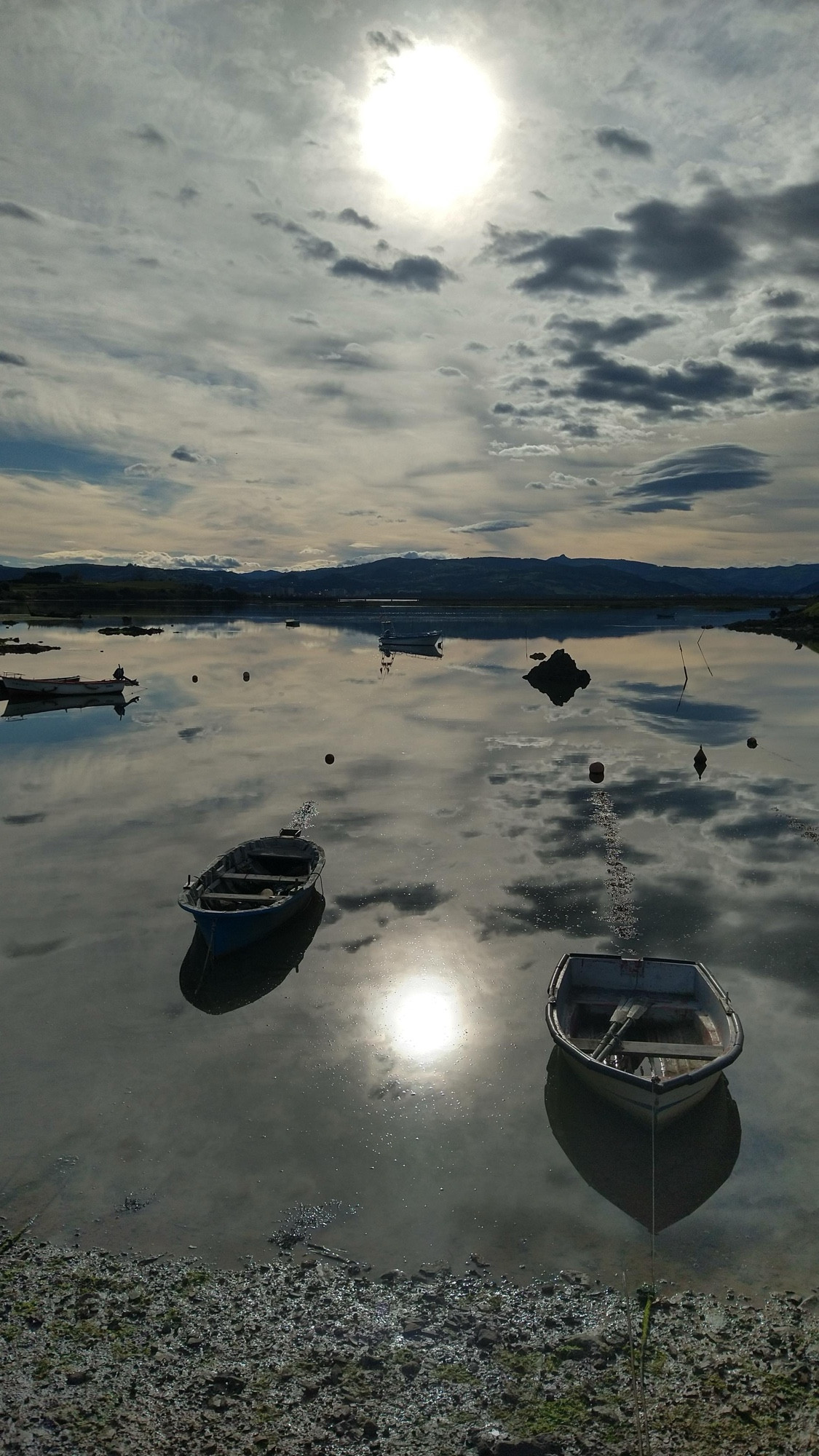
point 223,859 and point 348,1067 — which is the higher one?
point 223,859

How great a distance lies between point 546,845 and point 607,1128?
48.8 ft

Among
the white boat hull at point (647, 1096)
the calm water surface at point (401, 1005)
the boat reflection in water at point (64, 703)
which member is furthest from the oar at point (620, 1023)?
the boat reflection in water at point (64, 703)

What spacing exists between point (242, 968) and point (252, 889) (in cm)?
334

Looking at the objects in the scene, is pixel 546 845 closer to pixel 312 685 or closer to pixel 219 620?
pixel 312 685

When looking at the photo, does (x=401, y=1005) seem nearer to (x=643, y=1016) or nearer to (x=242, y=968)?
(x=242, y=968)

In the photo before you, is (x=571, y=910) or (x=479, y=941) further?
(x=571, y=910)

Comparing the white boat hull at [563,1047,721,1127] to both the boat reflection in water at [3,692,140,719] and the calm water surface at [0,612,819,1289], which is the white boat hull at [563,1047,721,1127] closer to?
the calm water surface at [0,612,819,1289]

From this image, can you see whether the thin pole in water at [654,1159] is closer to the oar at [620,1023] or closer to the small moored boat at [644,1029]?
the small moored boat at [644,1029]

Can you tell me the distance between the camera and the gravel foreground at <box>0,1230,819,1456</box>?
886cm

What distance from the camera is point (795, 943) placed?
21156mm

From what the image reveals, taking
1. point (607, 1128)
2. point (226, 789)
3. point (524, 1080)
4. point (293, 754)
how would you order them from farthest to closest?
point (293, 754), point (226, 789), point (524, 1080), point (607, 1128)

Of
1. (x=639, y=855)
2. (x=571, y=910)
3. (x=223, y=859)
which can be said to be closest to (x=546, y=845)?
(x=639, y=855)

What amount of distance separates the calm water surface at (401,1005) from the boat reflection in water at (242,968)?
0.31 ft

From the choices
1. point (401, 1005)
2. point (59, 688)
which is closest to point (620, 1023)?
point (401, 1005)
